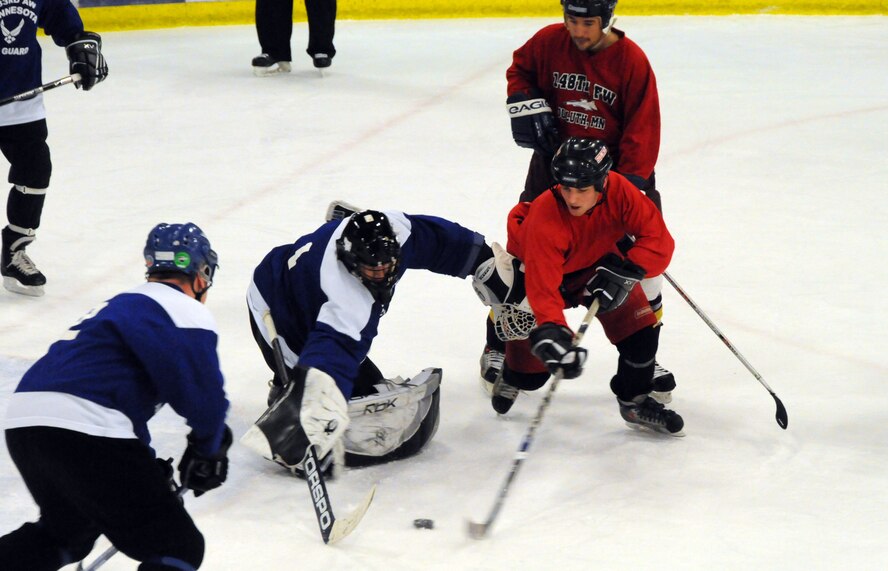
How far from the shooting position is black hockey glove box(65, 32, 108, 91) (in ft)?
13.5

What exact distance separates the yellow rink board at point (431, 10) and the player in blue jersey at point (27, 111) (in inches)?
156

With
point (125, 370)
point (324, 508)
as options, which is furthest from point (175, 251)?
point (324, 508)

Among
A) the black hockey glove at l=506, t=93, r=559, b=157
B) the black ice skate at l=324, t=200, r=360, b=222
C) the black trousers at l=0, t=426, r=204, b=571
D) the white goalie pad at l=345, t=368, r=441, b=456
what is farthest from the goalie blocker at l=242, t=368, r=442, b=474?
the black hockey glove at l=506, t=93, r=559, b=157

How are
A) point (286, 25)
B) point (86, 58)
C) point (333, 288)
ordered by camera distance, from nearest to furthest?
point (333, 288) → point (86, 58) → point (286, 25)

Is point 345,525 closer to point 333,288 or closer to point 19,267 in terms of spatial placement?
point 333,288

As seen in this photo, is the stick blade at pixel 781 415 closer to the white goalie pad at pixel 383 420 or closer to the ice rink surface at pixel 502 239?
the ice rink surface at pixel 502 239

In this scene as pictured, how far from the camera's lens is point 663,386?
332cm

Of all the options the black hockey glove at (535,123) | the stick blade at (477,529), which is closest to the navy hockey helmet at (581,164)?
the black hockey glove at (535,123)

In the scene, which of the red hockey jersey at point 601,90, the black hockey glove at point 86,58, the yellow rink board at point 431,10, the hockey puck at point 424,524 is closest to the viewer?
the hockey puck at point 424,524

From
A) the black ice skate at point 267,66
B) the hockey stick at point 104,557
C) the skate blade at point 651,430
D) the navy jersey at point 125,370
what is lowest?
the black ice skate at point 267,66

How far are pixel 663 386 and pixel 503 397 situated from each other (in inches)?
18.0

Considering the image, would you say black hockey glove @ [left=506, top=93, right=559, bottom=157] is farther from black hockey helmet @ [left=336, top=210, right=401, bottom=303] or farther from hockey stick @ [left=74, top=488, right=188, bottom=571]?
hockey stick @ [left=74, top=488, right=188, bottom=571]

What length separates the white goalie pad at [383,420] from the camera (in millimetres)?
2957

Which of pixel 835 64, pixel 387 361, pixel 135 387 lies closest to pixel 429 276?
pixel 387 361
